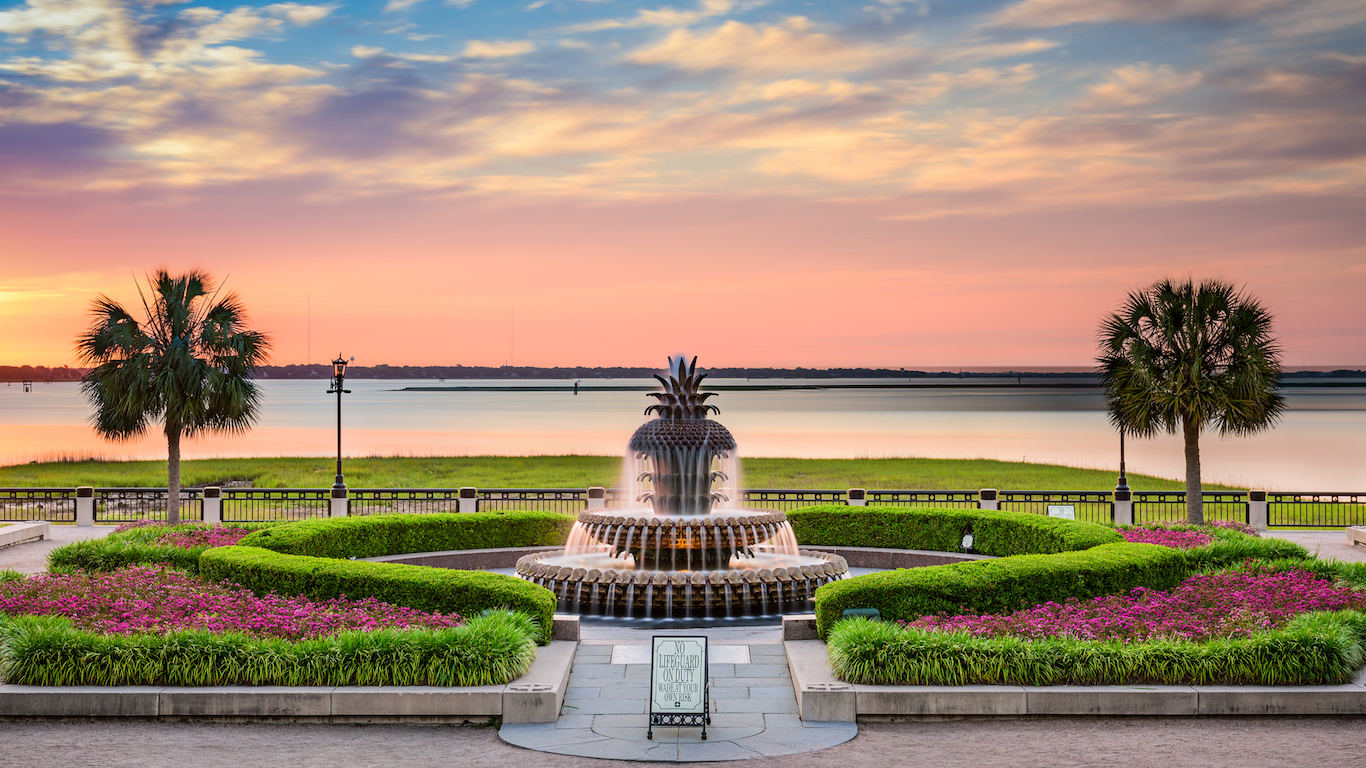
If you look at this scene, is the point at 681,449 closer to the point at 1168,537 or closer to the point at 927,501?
the point at 1168,537

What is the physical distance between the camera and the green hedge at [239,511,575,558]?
1916 centimetres

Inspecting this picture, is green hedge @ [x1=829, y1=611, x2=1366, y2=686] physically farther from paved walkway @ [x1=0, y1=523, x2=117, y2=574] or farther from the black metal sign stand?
paved walkway @ [x1=0, y1=523, x2=117, y2=574]

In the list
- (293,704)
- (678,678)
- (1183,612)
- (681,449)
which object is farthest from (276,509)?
(1183,612)

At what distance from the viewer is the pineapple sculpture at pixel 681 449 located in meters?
17.7

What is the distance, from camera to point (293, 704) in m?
10.4

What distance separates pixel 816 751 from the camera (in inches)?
374

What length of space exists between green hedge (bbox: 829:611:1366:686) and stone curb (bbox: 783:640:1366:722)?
28 centimetres

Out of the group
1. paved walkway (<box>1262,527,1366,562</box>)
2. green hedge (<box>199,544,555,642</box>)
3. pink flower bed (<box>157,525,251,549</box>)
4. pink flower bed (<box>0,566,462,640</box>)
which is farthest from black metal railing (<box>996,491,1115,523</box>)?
pink flower bed (<box>157,525,251,549</box>)

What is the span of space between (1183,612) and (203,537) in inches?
649

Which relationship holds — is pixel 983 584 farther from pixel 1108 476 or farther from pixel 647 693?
pixel 1108 476

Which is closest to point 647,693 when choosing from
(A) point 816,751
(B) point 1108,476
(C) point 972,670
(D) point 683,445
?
(A) point 816,751

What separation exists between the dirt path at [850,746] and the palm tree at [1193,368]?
14886 mm

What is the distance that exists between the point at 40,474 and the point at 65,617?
136ft

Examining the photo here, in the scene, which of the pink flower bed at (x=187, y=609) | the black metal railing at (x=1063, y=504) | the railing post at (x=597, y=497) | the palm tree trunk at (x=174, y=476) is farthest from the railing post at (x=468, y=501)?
the black metal railing at (x=1063, y=504)
